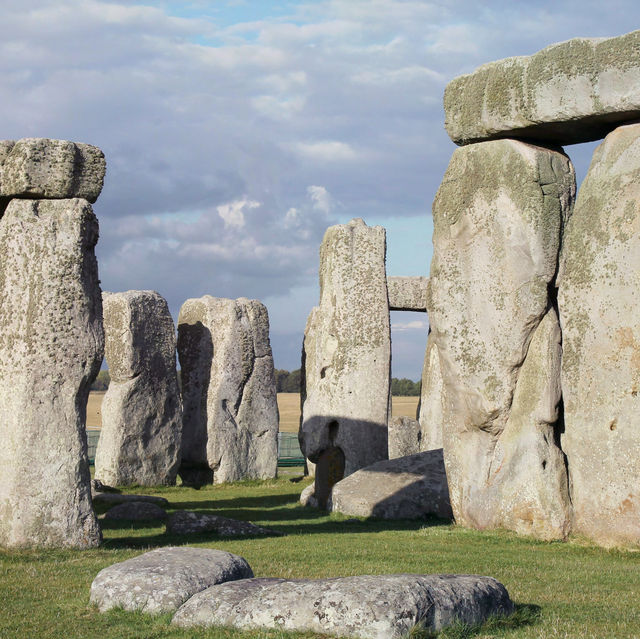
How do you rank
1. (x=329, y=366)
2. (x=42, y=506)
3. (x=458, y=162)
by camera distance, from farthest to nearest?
(x=329, y=366), (x=458, y=162), (x=42, y=506)

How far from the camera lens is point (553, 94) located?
1054 cm

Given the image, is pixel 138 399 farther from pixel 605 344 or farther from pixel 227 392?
pixel 605 344

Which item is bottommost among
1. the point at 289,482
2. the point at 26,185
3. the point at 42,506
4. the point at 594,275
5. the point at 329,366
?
the point at 289,482

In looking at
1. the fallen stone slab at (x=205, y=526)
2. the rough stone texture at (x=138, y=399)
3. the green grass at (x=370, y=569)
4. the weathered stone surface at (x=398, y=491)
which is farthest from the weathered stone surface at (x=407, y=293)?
the fallen stone slab at (x=205, y=526)

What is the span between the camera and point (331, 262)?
50.7 feet

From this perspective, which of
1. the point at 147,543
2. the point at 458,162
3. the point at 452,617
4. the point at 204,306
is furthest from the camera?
the point at 204,306

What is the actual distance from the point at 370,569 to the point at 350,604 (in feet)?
9.61

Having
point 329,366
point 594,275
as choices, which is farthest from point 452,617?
point 329,366

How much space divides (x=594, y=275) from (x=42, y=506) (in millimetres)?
5612

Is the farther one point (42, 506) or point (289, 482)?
point (289, 482)

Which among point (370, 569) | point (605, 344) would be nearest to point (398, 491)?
point (605, 344)

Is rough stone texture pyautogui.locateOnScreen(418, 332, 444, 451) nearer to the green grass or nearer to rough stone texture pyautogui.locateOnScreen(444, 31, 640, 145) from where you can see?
the green grass

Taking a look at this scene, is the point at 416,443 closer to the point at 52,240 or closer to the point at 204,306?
the point at 204,306

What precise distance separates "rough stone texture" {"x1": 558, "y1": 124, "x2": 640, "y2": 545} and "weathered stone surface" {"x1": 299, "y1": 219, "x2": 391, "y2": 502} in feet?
15.6
